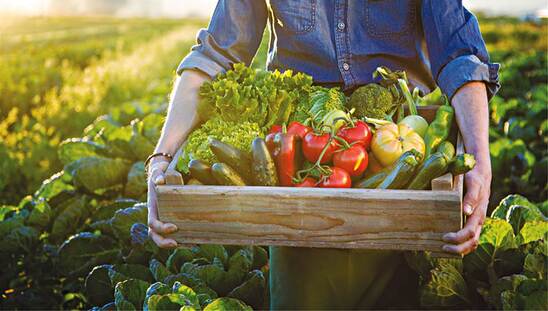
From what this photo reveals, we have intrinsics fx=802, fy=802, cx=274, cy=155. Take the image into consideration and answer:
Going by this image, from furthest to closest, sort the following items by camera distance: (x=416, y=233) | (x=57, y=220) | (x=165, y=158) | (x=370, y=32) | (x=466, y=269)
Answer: (x=57, y=220)
(x=466, y=269)
(x=370, y=32)
(x=165, y=158)
(x=416, y=233)

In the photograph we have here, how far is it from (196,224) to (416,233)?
74cm

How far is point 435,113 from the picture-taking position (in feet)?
10.4

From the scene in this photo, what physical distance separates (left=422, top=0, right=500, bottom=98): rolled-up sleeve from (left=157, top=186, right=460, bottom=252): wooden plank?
0.68 meters

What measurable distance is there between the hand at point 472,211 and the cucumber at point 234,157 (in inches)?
27.5

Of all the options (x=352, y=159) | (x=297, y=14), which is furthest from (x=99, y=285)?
(x=352, y=159)

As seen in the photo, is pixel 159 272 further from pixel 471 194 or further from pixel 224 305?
pixel 471 194

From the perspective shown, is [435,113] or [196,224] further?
[435,113]

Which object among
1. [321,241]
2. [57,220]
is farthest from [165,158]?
[57,220]

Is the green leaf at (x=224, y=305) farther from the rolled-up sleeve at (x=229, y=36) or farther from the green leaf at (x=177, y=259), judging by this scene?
the rolled-up sleeve at (x=229, y=36)

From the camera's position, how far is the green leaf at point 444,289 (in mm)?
3662

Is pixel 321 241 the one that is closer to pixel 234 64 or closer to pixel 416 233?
pixel 416 233

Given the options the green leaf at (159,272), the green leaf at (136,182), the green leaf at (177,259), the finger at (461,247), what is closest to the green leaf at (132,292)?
the green leaf at (159,272)

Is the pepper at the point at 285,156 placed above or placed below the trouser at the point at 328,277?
above

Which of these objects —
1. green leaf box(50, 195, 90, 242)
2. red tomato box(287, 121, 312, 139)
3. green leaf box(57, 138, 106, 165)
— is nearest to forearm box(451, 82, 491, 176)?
red tomato box(287, 121, 312, 139)
